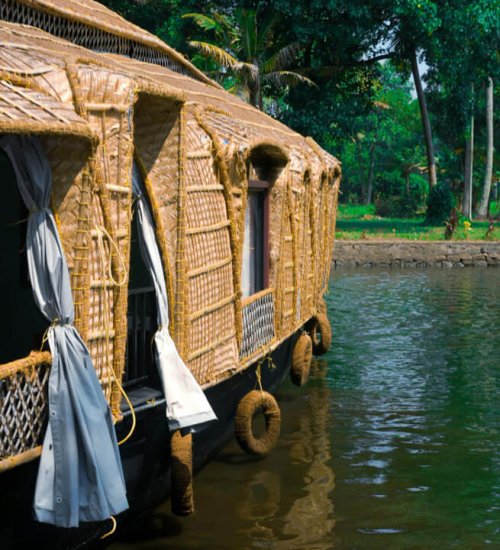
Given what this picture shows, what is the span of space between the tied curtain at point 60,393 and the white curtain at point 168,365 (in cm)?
103

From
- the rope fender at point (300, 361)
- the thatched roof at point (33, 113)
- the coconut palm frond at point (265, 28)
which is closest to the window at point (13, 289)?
the rope fender at point (300, 361)

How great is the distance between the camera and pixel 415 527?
617 centimetres

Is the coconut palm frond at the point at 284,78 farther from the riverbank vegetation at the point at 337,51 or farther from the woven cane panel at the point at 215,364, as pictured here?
the woven cane panel at the point at 215,364

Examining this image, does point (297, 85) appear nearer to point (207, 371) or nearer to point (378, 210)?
point (378, 210)

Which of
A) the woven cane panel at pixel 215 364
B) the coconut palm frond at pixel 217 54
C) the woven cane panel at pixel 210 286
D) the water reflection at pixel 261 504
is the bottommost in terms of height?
the water reflection at pixel 261 504

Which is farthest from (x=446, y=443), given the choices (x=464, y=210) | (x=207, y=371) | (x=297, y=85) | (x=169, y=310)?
(x=464, y=210)

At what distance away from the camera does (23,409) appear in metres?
4.21

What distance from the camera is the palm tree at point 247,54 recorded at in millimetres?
25234

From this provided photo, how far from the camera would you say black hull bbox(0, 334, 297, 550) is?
425 centimetres

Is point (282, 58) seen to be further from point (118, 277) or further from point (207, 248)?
point (118, 277)

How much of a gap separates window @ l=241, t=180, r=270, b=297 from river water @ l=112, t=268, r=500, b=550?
1319 millimetres

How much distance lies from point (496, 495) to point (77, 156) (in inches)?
158

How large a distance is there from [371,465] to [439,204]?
74.1ft

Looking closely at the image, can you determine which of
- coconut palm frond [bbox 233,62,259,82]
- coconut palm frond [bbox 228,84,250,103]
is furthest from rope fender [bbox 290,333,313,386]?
coconut palm frond [bbox 228,84,250,103]
